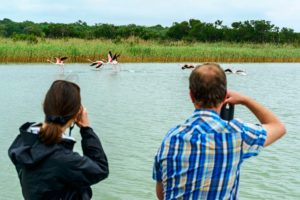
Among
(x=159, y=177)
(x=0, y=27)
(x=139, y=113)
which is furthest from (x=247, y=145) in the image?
(x=0, y=27)

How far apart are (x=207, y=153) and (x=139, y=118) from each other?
8476 mm

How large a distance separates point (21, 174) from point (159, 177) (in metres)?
0.56

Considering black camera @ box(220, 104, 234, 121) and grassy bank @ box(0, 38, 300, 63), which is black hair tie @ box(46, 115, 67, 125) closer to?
black camera @ box(220, 104, 234, 121)

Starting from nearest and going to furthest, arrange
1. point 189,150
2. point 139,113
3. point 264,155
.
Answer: point 189,150 < point 264,155 < point 139,113

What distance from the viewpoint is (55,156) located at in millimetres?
2162

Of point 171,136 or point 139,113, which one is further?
point 139,113

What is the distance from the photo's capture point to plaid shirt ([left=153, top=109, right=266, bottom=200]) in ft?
6.86

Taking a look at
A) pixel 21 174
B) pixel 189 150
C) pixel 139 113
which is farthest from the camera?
pixel 139 113

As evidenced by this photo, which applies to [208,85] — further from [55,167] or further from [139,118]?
[139,118]

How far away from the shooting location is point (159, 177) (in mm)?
2225

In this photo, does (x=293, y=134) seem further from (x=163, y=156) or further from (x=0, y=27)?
(x=0, y=27)

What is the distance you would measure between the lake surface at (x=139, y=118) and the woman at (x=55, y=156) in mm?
475

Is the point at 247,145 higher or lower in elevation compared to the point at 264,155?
higher

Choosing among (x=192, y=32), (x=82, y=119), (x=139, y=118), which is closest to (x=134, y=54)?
(x=139, y=118)
